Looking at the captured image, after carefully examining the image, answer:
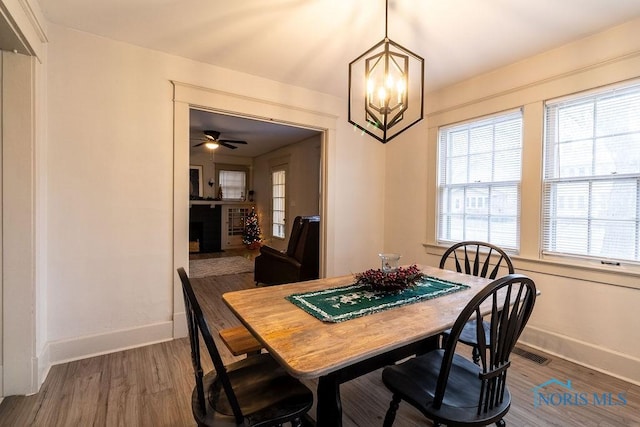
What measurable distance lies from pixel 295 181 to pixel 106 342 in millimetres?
4434

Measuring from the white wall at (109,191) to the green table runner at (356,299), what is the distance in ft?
5.63

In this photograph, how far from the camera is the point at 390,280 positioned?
166cm

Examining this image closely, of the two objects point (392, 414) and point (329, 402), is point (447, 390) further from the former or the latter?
point (329, 402)

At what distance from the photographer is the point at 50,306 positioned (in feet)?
7.48

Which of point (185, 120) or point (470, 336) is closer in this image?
point (470, 336)

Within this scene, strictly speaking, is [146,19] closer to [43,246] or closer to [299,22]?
[299,22]

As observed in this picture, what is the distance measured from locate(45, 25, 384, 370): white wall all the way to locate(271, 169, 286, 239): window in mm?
4141

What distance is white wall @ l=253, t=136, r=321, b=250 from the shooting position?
5.77 metres

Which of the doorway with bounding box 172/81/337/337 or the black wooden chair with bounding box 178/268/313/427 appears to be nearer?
the black wooden chair with bounding box 178/268/313/427

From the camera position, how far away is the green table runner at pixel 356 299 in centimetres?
140

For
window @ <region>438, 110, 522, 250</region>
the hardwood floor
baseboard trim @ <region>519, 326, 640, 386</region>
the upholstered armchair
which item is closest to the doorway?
the hardwood floor

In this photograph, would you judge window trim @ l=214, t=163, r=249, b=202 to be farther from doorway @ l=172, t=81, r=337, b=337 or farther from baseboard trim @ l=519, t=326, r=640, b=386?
baseboard trim @ l=519, t=326, r=640, b=386

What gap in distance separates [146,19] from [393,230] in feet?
11.0

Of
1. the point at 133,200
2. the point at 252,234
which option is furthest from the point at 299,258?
the point at 252,234
